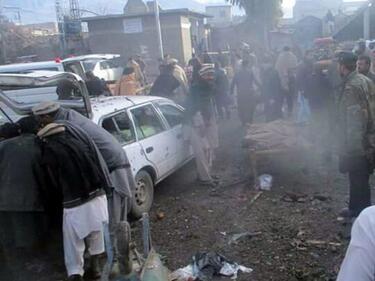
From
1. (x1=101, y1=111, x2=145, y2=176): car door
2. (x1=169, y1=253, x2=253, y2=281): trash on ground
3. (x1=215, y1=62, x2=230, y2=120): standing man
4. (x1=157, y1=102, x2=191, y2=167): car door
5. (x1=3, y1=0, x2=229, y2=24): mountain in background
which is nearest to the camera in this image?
(x1=169, y1=253, x2=253, y2=281): trash on ground

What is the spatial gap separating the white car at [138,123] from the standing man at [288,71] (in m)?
4.78

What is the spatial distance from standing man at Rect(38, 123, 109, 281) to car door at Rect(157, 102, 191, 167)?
294 centimetres

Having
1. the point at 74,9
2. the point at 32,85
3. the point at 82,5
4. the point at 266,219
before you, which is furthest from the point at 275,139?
the point at 82,5

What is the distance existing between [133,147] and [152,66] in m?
26.1

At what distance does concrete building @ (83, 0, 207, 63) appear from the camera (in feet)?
106

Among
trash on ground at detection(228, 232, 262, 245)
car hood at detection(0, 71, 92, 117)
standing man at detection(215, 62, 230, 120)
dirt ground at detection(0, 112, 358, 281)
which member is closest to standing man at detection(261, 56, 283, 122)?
standing man at detection(215, 62, 230, 120)

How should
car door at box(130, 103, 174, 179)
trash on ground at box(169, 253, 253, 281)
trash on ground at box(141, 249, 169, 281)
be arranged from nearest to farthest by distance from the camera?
trash on ground at box(141, 249, 169, 281)
trash on ground at box(169, 253, 253, 281)
car door at box(130, 103, 174, 179)

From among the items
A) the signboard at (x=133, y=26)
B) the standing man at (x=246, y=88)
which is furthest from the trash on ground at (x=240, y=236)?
the signboard at (x=133, y=26)

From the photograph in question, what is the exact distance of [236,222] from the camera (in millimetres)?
5836

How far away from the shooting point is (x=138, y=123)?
251 inches

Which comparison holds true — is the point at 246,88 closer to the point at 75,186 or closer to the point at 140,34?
the point at 75,186

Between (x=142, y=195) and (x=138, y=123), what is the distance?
3.17 ft

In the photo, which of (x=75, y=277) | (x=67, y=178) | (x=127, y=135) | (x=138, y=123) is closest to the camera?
(x=67, y=178)

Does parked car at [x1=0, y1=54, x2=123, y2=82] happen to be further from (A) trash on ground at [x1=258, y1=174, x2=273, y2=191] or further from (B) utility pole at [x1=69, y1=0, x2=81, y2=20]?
(B) utility pole at [x1=69, y1=0, x2=81, y2=20]
